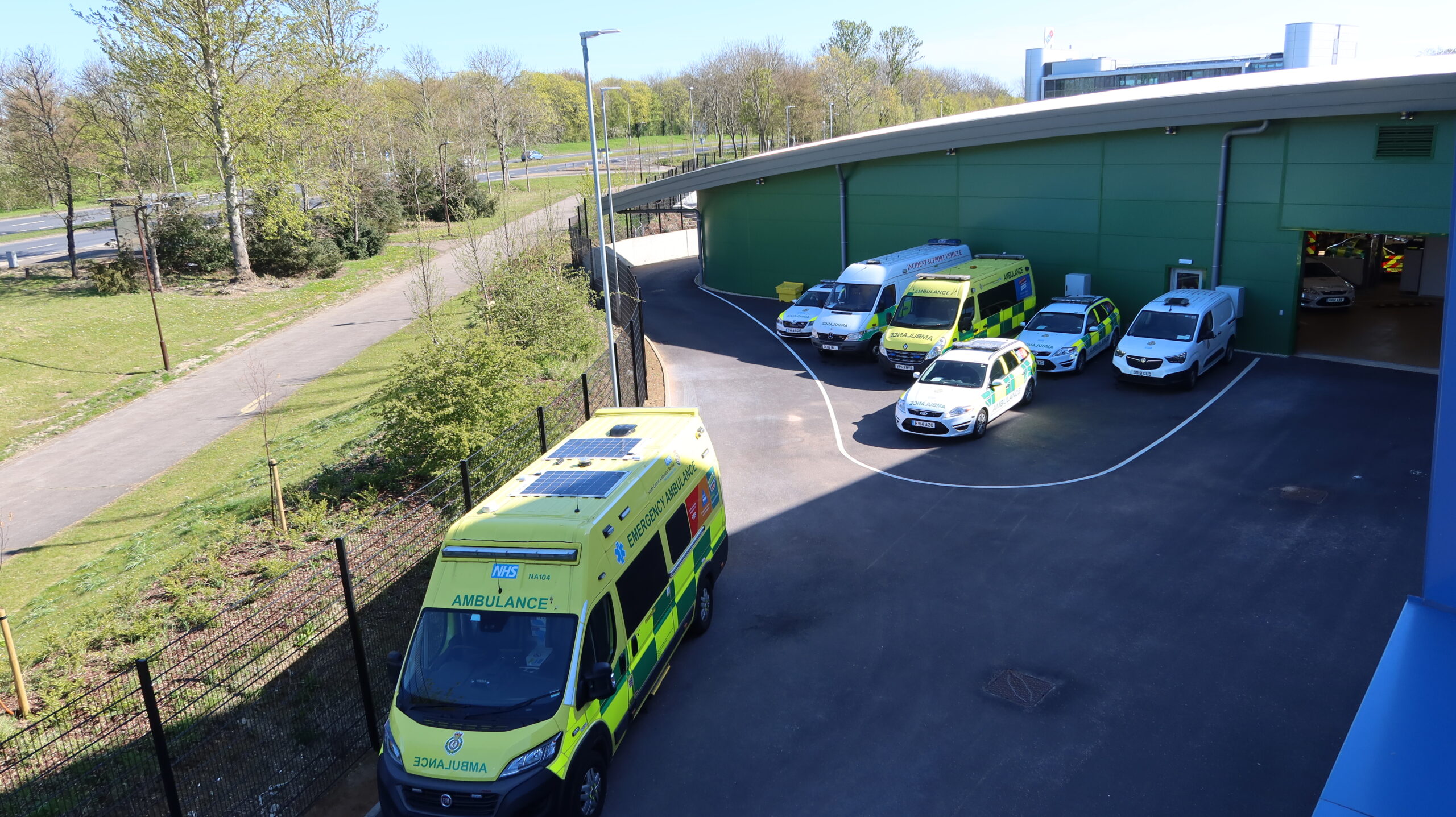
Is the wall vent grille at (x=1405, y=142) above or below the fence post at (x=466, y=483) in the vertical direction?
above

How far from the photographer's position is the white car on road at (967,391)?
17.8 m

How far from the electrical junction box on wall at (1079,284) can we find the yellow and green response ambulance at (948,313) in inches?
60.8

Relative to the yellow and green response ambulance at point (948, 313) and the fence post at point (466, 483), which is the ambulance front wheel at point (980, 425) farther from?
the fence post at point (466, 483)

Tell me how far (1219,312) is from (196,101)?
119 ft

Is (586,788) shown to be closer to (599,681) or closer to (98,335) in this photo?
(599,681)

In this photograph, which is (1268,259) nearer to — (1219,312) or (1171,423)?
(1219,312)

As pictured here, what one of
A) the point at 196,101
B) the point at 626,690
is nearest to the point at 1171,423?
the point at 626,690

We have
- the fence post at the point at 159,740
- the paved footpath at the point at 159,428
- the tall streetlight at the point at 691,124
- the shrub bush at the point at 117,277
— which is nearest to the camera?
the fence post at the point at 159,740

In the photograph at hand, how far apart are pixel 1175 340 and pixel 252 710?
1889 centimetres

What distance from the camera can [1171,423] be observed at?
721 inches

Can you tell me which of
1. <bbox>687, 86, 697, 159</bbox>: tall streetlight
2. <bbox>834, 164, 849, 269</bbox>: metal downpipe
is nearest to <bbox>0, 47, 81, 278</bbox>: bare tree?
<bbox>834, 164, 849, 269</bbox>: metal downpipe

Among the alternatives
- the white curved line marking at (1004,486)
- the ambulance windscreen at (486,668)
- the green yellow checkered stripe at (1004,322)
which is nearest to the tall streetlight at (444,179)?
the white curved line marking at (1004,486)

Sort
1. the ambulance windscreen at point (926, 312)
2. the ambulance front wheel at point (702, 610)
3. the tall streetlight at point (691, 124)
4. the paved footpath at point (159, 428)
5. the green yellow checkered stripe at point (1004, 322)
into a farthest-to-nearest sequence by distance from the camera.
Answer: the tall streetlight at point (691, 124)
the green yellow checkered stripe at point (1004, 322)
the ambulance windscreen at point (926, 312)
the paved footpath at point (159, 428)
the ambulance front wheel at point (702, 610)

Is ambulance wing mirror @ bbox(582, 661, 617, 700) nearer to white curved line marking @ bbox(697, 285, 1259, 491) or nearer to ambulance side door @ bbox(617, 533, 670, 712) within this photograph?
ambulance side door @ bbox(617, 533, 670, 712)
